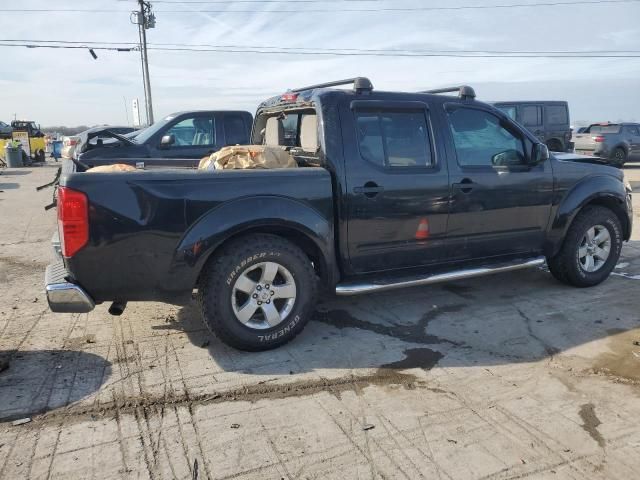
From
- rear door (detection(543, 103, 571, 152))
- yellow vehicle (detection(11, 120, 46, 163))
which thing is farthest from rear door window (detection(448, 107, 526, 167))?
yellow vehicle (detection(11, 120, 46, 163))

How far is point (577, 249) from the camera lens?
5258 millimetres

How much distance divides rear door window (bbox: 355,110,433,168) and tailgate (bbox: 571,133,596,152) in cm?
1724

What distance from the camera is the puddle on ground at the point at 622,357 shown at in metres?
3.64

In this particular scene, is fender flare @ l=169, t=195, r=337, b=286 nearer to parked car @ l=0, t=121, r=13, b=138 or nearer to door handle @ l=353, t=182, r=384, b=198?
door handle @ l=353, t=182, r=384, b=198

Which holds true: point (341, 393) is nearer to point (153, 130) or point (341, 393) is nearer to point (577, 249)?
point (577, 249)

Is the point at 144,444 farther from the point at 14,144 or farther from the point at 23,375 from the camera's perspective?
the point at 14,144

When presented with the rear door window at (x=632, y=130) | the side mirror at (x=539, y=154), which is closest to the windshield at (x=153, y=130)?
the side mirror at (x=539, y=154)

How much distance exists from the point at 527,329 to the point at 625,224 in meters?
2.10

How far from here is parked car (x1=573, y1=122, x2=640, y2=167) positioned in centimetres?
1892

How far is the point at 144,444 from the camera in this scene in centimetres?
279

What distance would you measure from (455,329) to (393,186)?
1307mm

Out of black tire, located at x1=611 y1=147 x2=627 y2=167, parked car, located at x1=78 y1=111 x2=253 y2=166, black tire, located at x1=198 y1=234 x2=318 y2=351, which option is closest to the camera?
black tire, located at x1=198 y1=234 x2=318 y2=351

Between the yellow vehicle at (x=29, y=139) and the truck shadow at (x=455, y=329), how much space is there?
85.9 feet

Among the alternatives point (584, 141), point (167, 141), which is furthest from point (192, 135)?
point (584, 141)
